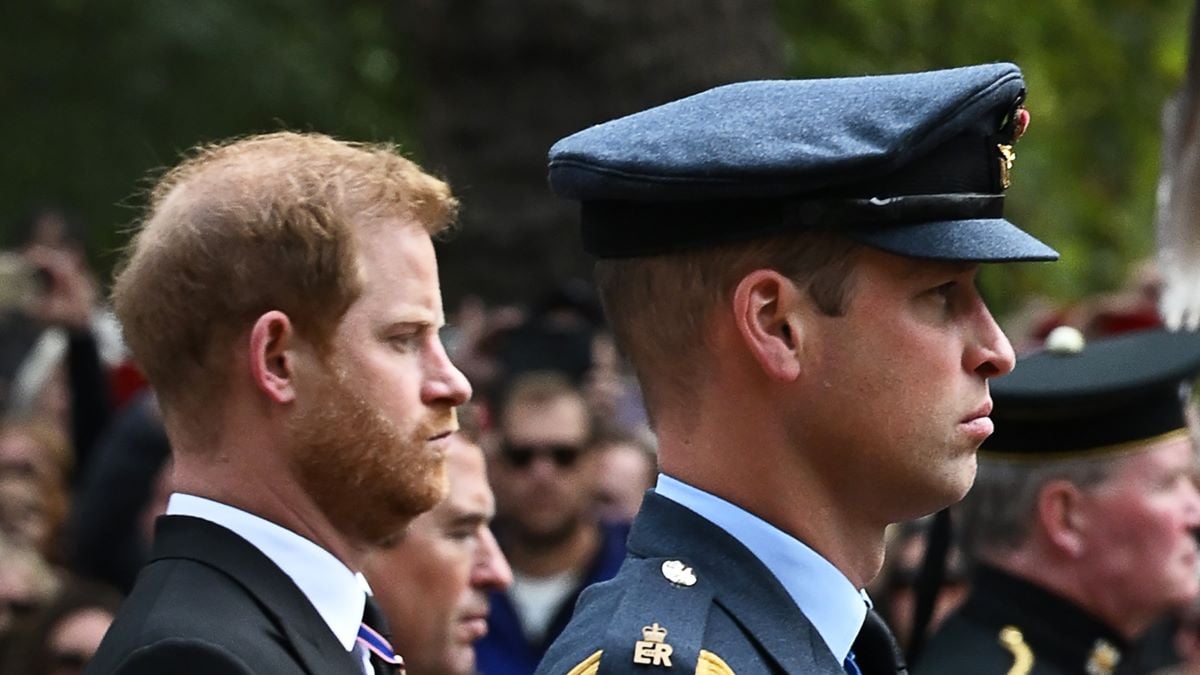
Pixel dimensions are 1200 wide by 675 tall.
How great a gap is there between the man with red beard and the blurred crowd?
1.37 m

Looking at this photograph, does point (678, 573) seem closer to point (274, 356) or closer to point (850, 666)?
point (850, 666)

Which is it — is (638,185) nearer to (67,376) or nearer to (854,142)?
(854,142)

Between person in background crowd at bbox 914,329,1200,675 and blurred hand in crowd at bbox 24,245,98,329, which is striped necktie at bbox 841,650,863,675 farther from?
blurred hand in crowd at bbox 24,245,98,329

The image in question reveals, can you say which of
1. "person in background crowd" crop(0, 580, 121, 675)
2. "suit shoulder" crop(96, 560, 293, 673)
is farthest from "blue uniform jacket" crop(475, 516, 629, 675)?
"suit shoulder" crop(96, 560, 293, 673)

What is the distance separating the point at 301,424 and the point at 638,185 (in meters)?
0.81

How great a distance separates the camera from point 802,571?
9.63ft

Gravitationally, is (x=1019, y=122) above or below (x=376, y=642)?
above

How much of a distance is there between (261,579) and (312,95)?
38.4 feet

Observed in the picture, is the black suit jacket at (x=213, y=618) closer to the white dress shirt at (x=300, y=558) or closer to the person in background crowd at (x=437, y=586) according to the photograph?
the white dress shirt at (x=300, y=558)

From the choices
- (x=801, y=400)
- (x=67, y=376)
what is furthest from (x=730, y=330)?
(x=67, y=376)

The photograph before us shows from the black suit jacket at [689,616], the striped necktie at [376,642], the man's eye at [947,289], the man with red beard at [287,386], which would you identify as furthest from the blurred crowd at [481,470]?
the man's eye at [947,289]

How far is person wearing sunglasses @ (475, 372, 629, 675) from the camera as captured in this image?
6.85m

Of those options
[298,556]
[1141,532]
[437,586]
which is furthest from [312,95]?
[298,556]

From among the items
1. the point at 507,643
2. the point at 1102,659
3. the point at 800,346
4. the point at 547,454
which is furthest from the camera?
the point at 547,454
